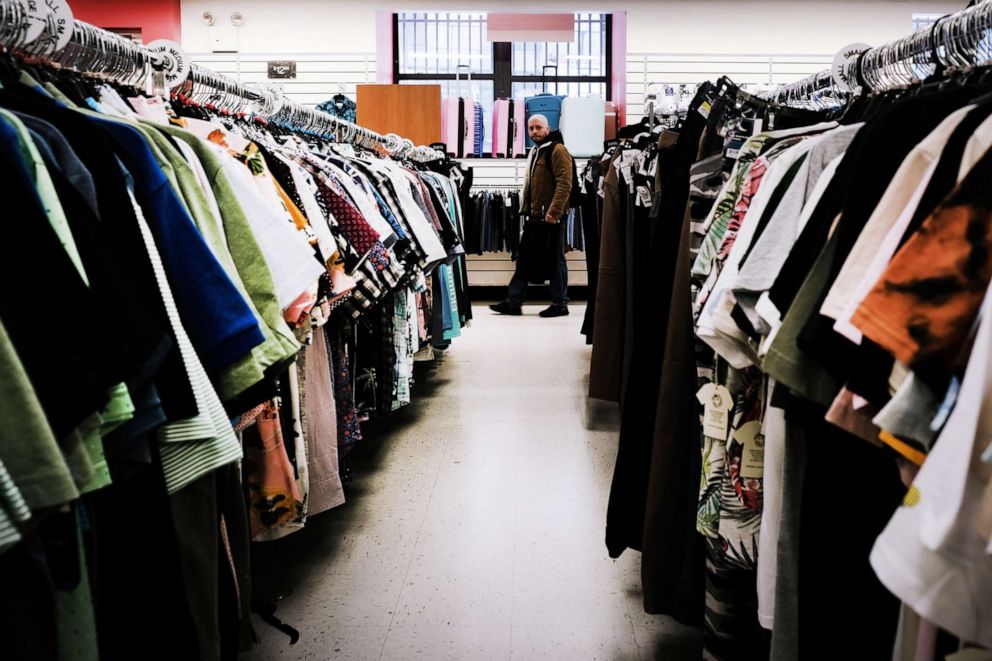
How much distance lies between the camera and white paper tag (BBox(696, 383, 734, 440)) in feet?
4.76

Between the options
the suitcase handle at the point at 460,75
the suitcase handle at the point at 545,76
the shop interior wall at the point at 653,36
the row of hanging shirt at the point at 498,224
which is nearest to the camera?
the row of hanging shirt at the point at 498,224

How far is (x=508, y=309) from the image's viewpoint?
7.42m

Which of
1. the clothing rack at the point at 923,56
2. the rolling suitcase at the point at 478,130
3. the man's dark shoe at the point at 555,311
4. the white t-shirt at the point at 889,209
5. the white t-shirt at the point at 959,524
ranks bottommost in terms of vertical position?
the man's dark shoe at the point at 555,311

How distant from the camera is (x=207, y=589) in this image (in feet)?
4.03

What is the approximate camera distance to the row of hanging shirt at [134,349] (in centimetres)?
83

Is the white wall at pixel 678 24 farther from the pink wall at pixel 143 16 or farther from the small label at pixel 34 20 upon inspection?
the small label at pixel 34 20

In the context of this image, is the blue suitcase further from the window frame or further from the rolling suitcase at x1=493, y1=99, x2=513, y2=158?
the window frame

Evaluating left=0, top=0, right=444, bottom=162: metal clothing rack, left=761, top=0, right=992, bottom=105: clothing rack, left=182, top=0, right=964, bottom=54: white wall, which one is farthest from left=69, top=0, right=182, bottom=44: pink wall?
left=761, top=0, right=992, bottom=105: clothing rack

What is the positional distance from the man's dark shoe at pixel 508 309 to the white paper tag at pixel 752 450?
594cm

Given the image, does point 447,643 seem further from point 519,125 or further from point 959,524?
point 519,125

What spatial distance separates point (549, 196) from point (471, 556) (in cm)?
479

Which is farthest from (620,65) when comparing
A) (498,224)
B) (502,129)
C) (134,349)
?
(134,349)

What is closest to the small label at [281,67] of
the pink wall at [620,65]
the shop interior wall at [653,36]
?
the shop interior wall at [653,36]

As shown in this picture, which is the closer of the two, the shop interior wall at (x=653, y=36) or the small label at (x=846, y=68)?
the small label at (x=846, y=68)
